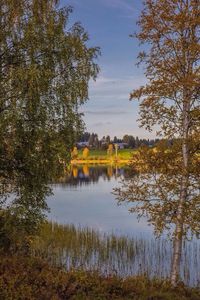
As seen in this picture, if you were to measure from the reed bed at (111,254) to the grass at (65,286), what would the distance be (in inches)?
204

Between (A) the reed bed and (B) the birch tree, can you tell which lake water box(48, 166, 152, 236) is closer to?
(A) the reed bed

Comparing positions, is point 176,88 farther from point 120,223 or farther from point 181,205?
point 120,223

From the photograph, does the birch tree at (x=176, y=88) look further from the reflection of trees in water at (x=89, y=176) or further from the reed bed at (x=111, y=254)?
the reflection of trees in water at (x=89, y=176)

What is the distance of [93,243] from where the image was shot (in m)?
27.7

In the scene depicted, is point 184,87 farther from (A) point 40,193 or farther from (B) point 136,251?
(B) point 136,251

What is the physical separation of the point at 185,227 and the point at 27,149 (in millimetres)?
8764

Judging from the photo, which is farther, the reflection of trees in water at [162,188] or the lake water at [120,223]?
the lake water at [120,223]

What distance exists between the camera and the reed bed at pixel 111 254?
22375mm

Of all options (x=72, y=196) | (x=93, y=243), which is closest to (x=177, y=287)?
(x=93, y=243)

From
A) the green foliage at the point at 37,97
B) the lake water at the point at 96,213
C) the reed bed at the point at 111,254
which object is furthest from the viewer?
the lake water at the point at 96,213

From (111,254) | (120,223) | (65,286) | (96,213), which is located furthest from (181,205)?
(96,213)

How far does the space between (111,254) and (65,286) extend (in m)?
12.5

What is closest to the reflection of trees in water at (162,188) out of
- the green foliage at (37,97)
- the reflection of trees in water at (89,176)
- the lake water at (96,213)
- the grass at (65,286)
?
the grass at (65,286)

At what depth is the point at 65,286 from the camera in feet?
44.6
